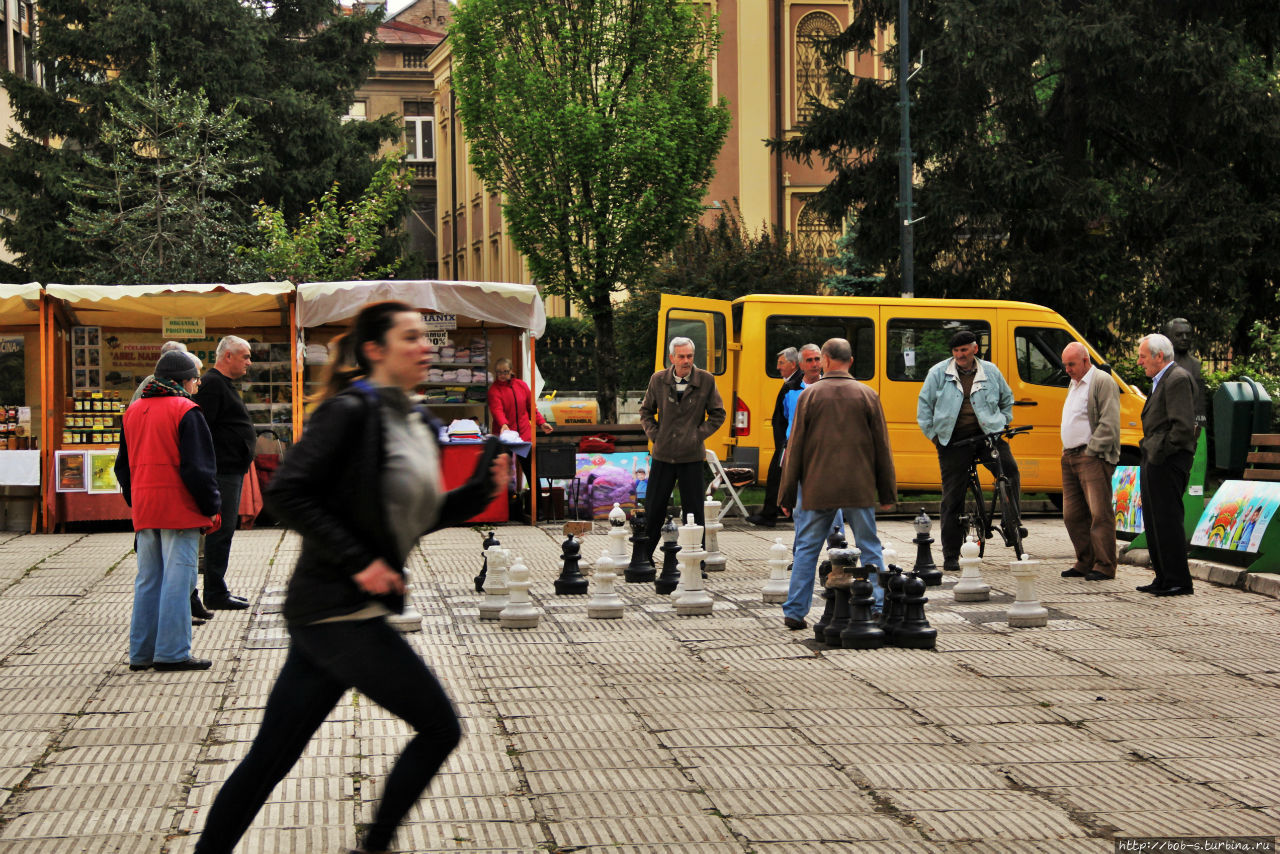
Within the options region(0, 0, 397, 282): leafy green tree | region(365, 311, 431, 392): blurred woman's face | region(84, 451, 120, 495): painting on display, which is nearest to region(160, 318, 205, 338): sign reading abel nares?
region(84, 451, 120, 495): painting on display

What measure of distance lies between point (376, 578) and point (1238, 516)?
9623 mm

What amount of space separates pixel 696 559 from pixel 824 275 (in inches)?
823

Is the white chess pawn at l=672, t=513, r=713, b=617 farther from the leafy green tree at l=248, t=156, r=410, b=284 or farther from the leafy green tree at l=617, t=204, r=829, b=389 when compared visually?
the leafy green tree at l=248, t=156, r=410, b=284

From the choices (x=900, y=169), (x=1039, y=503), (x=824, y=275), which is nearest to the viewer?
(x=1039, y=503)

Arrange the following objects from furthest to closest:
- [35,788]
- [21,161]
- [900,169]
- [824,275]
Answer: [21,161] → [824,275] → [900,169] → [35,788]

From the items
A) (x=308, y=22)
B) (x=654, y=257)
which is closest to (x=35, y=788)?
(x=654, y=257)

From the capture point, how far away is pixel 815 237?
1582 inches

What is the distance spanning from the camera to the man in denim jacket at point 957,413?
12.3 meters

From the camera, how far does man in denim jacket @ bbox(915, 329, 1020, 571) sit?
1230 centimetres

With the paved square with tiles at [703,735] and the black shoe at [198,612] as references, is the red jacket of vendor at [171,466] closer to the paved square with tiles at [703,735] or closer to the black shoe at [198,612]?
the paved square with tiles at [703,735]

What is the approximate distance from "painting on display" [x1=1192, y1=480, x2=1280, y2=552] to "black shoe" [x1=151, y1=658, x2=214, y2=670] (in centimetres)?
806

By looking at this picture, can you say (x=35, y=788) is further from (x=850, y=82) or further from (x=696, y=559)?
(x=850, y=82)

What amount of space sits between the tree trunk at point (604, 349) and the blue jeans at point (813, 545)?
79.8 ft

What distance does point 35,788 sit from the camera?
5.49 metres
